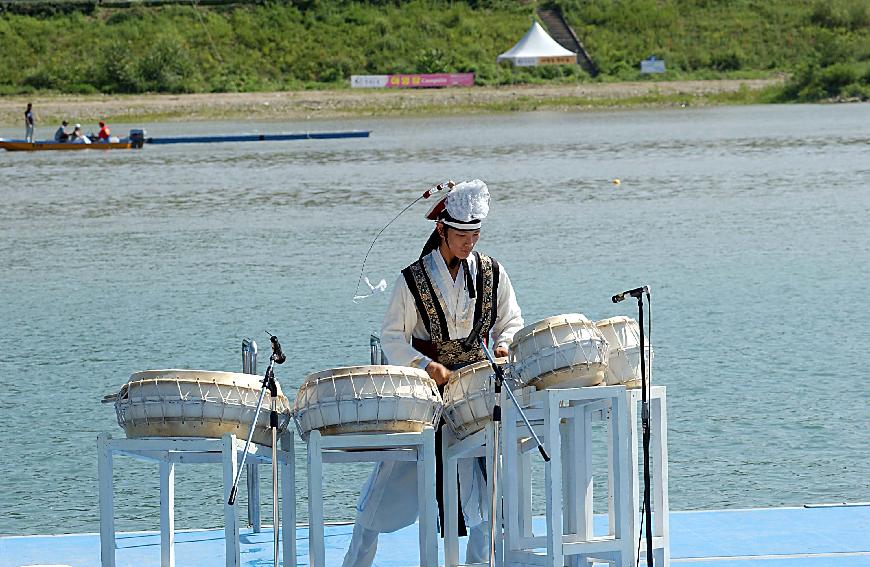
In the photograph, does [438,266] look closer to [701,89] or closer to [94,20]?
[701,89]

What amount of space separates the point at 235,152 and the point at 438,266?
32466 mm

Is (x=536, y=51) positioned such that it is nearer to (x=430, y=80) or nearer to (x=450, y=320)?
(x=430, y=80)

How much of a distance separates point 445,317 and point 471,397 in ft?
1.64

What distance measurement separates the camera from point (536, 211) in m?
23.2

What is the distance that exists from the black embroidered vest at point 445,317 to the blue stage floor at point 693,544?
0.96 metres

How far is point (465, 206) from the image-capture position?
5453mm

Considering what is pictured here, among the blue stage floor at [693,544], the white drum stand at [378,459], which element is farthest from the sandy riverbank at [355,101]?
the white drum stand at [378,459]

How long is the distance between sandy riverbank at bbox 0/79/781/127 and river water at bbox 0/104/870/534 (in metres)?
21.2

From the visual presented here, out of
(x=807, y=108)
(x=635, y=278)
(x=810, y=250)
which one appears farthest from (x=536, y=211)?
(x=807, y=108)

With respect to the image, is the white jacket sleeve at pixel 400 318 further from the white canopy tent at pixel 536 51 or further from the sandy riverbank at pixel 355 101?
the white canopy tent at pixel 536 51

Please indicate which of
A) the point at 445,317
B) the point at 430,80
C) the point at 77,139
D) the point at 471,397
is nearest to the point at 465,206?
the point at 445,317

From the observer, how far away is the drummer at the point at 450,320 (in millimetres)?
5473

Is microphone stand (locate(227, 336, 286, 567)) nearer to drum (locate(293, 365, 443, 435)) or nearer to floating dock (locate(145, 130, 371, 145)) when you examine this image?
drum (locate(293, 365, 443, 435))

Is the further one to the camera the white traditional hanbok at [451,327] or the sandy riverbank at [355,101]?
the sandy riverbank at [355,101]
